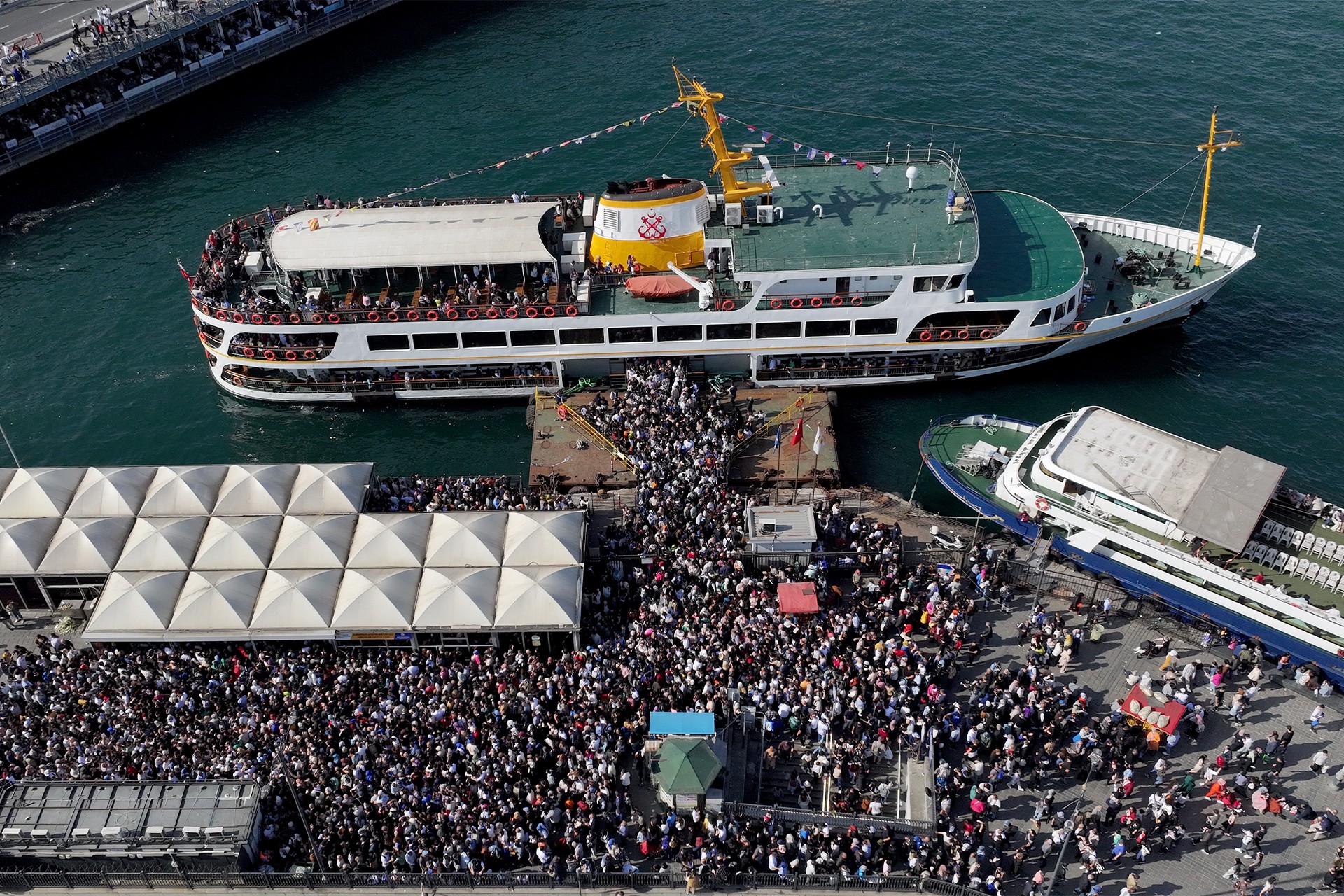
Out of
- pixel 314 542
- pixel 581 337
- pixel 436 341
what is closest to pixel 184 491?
pixel 314 542

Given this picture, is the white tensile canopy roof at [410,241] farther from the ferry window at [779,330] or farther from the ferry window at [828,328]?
the ferry window at [828,328]

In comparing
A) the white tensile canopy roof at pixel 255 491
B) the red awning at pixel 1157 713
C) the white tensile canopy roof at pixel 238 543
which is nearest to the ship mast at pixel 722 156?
the white tensile canopy roof at pixel 255 491

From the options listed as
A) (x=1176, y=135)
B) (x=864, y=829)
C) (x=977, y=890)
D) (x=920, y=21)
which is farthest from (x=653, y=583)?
(x=920, y=21)

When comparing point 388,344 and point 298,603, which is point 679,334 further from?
point 298,603

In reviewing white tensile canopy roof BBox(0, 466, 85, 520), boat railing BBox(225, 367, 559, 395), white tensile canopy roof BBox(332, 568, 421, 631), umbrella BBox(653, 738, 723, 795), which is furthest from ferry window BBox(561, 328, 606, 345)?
umbrella BBox(653, 738, 723, 795)

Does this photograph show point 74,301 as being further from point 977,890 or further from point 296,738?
point 977,890

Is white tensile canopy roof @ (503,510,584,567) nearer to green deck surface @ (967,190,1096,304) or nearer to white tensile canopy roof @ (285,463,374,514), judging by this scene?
white tensile canopy roof @ (285,463,374,514)
